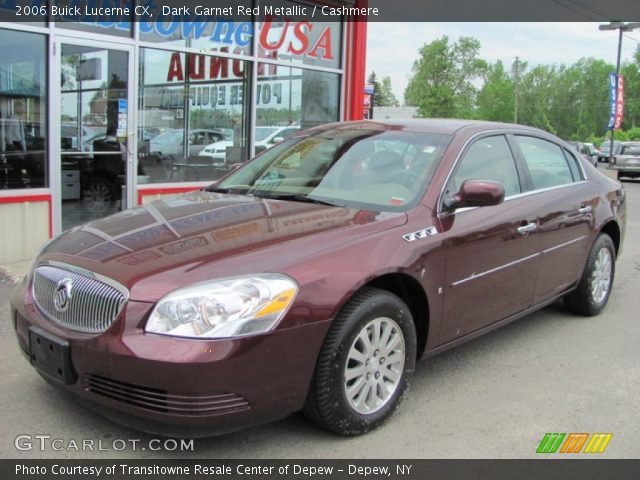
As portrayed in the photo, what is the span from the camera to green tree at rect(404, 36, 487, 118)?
93.9 meters

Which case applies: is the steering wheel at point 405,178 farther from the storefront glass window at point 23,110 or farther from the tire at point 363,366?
the storefront glass window at point 23,110

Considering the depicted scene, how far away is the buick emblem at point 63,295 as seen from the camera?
2.96 metres

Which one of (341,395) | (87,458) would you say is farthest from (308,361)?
(87,458)

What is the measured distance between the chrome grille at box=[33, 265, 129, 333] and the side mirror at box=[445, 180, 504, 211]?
1.94 meters

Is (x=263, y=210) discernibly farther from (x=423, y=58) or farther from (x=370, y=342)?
(x=423, y=58)

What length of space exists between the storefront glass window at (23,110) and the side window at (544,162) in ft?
16.3

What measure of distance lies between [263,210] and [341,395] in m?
1.15

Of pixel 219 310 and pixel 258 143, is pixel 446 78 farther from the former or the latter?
pixel 219 310

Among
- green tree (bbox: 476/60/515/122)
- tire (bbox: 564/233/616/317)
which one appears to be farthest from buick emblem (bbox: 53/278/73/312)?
green tree (bbox: 476/60/515/122)

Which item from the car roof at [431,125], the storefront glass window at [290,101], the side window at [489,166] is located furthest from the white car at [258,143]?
the side window at [489,166]

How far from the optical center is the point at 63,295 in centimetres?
298

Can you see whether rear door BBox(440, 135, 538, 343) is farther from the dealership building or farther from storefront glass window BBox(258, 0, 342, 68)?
storefront glass window BBox(258, 0, 342, 68)

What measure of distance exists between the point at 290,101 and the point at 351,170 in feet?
20.8

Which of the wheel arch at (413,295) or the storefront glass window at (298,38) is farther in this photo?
the storefront glass window at (298,38)
